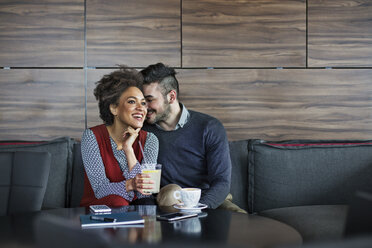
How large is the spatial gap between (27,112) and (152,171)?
1.45m

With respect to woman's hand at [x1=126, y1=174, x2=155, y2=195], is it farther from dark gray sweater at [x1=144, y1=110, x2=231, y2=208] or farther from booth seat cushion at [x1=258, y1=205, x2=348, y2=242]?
booth seat cushion at [x1=258, y1=205, x2=348, y2=242]

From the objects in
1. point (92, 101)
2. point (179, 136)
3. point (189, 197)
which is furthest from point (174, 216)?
point (92, 101)

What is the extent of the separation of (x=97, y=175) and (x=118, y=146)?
0.72 ft

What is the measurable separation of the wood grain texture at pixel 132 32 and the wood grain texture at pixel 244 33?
0.38 ft

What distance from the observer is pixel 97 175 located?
82.3 inches

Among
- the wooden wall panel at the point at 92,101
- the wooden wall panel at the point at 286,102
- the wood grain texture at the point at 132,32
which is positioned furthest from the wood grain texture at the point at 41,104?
the wooden wall panel at the point at 286,102

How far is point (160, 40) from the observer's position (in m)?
2.93

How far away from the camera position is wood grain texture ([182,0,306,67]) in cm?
294

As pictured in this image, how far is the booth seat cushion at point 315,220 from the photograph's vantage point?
1860mm

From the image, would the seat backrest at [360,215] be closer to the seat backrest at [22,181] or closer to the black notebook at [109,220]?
the black notebook at [109,220]

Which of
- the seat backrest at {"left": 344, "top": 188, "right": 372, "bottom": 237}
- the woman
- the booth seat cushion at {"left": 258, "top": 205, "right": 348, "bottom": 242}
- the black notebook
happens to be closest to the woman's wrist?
the woman

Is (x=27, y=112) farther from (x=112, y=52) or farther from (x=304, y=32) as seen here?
(x=304, y=32)

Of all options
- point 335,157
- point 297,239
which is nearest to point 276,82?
point 335,157

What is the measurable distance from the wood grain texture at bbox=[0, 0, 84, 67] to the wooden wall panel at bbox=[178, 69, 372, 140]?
992mm
